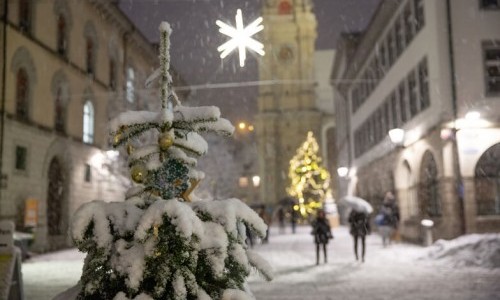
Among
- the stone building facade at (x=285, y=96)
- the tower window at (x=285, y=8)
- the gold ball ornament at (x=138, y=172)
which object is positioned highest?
the tower window at (x=285, y=8)

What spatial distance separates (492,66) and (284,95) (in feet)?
188

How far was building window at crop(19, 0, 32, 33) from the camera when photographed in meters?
22.8

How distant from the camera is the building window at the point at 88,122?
2892cm

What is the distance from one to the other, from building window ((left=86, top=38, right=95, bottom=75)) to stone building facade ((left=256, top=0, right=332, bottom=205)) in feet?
153

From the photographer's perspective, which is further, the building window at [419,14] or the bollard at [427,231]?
the building window at [419,14]

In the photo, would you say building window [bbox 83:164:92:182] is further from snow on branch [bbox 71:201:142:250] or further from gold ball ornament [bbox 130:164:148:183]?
snow on branch [bbox 71:201:142:250]

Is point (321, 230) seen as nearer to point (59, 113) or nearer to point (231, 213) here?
point (231, 213)

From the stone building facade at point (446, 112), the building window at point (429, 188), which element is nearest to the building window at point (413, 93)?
the stone building facade at point (446, 112)

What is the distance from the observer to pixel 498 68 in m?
20.3

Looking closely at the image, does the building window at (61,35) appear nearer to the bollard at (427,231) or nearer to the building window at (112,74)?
the building window at (112,74)

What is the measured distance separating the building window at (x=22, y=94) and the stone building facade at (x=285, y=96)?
2088 inches

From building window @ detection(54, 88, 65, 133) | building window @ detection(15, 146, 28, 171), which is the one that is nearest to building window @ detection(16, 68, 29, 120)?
building window @ detection(15, 146, 28, 171)

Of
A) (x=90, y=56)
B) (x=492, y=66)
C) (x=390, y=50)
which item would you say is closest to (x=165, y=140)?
(x=492, y=66)

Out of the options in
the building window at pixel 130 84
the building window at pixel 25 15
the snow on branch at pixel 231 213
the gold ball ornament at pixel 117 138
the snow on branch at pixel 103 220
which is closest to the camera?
the snow on branch at pixel 103 220
